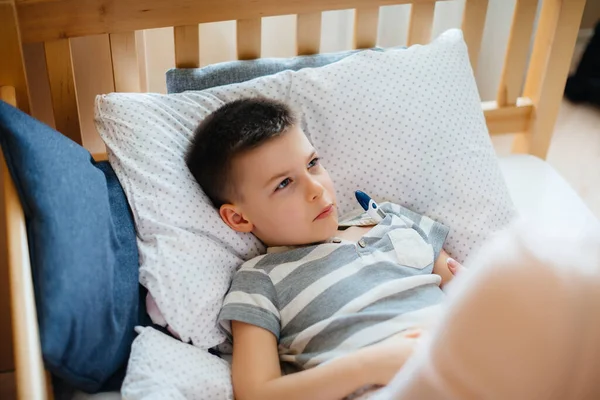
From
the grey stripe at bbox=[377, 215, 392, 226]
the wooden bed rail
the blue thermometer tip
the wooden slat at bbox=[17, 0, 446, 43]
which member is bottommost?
the grey stripe at bbox=[377, 215, 392, 226]

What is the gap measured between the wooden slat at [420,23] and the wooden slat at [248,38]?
1.20ft

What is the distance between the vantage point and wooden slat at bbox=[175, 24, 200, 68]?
4.32 feet

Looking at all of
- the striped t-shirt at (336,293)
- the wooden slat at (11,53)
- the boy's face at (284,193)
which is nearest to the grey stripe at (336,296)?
the striped t-shirt at (336,293)

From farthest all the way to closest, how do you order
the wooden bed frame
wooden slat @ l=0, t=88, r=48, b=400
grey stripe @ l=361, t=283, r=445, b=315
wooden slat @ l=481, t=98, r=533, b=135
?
wooden slat @ l=481, t=98, r=533, b=135, grey stripe @ l=361, t=283, r=445, b=315, the wooden bed frame, wooden slat @ l=0, t=88, r=48, b=400

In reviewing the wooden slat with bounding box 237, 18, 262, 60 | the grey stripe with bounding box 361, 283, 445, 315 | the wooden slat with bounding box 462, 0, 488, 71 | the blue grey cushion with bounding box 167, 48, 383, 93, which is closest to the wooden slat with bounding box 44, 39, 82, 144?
the blue grey cushion with bounding box 167, 48, 383, 93

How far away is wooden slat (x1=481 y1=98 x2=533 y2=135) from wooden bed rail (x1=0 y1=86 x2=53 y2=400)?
114cm

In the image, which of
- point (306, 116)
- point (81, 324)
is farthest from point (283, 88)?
point (81, 324)

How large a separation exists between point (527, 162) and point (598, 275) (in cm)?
108

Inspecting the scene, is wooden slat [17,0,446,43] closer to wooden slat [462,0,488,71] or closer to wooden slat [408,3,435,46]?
wooden slat [408,3,435,46]

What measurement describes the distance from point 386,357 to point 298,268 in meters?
0.25

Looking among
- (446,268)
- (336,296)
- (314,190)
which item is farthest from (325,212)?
(446,268)

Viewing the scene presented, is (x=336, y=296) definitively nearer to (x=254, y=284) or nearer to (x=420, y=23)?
(x=254, y=284)

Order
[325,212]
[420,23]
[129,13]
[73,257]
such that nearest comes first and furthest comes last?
[73,257]
[325,212]
[129,13]
[420,23]

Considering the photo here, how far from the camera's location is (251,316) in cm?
104
